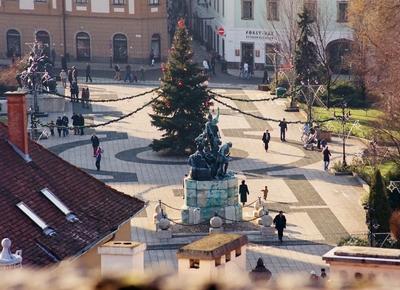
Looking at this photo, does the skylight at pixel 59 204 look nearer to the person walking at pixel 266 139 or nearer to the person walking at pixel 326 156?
the person walking at pixel 326 156

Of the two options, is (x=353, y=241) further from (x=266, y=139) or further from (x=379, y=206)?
(x=266, y=139)

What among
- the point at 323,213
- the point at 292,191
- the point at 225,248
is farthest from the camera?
the point at 292,191

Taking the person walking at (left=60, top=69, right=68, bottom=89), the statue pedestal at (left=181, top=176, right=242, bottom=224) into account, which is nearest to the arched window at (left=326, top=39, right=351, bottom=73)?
the person walking at (left=60, top=69, right=68, bottom=89)

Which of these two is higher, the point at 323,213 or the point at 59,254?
the point at 59,254

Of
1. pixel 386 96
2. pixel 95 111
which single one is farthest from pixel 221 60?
pixel 386 96

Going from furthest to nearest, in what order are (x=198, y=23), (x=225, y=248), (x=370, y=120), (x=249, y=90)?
(x=198, y=23) → (x=249, y=90) → (x=370, y=120) → (x=225, y=248)

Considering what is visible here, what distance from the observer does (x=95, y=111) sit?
198ft

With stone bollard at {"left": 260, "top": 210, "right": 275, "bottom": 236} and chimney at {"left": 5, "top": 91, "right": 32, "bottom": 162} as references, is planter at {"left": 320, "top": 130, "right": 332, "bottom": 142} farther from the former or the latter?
chimney at {"left": 5, "top": 91, "right": 32, "bottom": 162}

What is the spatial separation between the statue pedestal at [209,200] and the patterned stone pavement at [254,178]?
Answer: 807 mm

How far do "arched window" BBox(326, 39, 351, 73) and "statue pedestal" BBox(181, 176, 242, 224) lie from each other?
99.0ft

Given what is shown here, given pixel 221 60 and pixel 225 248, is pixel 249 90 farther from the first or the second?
pixel 225 248

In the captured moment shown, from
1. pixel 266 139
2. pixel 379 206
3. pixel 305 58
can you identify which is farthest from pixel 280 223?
pixel 305 58

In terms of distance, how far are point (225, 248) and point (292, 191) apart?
26573mm

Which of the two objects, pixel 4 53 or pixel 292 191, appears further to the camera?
pixel 4 53
